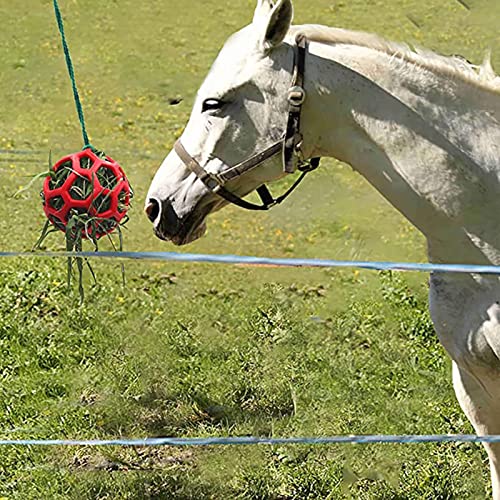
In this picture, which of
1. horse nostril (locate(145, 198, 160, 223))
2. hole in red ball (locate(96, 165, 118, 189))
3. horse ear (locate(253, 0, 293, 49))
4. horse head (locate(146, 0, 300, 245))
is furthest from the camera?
hole in red ball (locate(96, 165, 118, 189))

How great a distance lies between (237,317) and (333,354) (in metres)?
0.77

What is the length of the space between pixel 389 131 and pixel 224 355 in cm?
298

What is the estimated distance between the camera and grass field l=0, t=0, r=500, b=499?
486 cm

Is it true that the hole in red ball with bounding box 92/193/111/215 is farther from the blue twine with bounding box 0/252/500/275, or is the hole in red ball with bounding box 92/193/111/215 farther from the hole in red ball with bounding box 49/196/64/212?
the blue twine with bounding box 0/252/500/275

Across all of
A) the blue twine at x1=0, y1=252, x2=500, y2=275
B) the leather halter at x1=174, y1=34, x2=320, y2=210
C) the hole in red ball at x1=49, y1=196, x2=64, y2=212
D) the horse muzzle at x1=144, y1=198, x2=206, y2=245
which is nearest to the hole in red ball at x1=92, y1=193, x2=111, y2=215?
the hole in red ball at x1=49, y1=196, x2=64, y2=212

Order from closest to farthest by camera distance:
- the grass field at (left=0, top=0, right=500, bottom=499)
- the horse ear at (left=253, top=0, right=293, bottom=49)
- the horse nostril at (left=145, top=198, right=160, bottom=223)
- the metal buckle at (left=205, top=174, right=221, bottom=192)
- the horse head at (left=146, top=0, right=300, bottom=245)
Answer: the horse ear at (left=253, top=0, right=293, bottom=49) → the horse head at (left=146, top=0, right=300, bottom=245) → the metal buckle at (left=205, top=174, right=221, bottom=192) → the horse nostril at (left=145, top=198, right=160, bottom=223) → the grass field at (left=0, top=0, right=500, bottom=499)

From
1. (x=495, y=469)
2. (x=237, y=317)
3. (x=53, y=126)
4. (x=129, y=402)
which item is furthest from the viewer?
(x=53, y=126)

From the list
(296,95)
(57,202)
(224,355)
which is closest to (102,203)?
(57,202)

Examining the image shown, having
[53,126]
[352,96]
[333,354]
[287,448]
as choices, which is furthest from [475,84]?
[53,126]

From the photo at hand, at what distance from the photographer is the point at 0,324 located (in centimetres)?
610

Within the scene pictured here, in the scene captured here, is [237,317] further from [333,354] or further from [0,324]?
[0,324]

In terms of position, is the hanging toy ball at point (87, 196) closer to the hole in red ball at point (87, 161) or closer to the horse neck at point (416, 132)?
the hole in red ball at point (87, 161)

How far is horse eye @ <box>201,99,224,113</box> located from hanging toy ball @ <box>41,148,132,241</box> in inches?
48.8

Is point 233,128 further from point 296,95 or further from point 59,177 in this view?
point 59,177
